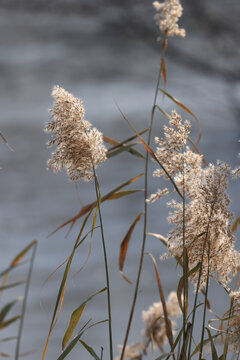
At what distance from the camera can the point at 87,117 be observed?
6.65 feet

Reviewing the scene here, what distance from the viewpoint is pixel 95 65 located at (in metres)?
2.05

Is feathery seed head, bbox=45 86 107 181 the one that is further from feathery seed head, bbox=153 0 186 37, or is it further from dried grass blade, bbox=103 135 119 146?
feathery seed head, bbox=153 0 186 37

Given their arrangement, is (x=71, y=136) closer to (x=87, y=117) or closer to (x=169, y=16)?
A: (x=169, y=16)

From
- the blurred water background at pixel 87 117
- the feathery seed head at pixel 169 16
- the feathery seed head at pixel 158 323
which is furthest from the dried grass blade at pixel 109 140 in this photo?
the blurred water background at pixel 87 117

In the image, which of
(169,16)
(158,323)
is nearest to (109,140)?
(169,16)

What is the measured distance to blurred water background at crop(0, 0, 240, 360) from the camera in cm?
190

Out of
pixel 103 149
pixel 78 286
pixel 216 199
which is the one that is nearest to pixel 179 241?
pixel 216 199

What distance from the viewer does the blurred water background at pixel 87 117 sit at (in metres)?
1.90

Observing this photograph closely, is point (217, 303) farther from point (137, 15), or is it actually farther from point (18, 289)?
point (137, 15)

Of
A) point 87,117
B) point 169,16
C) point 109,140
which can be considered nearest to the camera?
point 169,16

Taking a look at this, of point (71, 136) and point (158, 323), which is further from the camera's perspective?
point (158, 323)

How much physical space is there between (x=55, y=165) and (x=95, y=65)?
1.30 metres

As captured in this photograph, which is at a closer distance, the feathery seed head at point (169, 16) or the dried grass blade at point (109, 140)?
the feathery seed head at point (169, 16)

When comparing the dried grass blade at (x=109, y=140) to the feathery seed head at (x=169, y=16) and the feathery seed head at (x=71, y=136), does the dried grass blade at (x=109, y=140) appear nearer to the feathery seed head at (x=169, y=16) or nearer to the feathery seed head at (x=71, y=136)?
the feathery seed head at (x=71, y=136)
